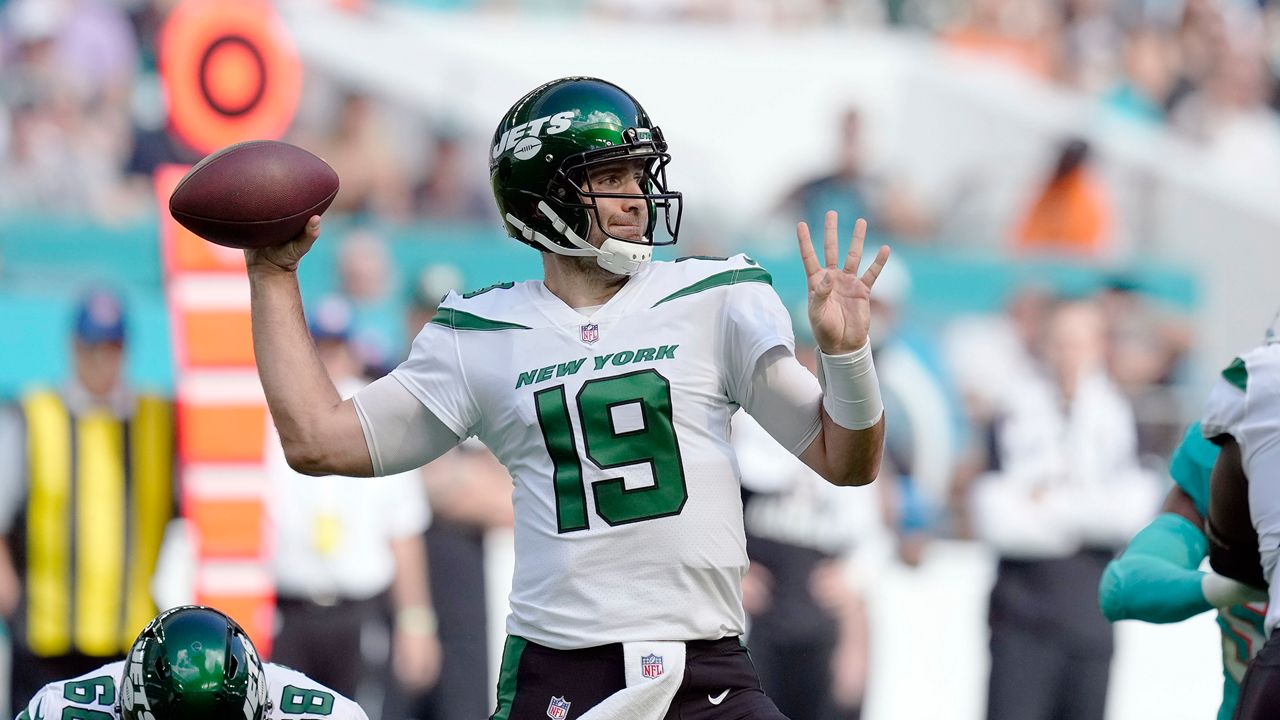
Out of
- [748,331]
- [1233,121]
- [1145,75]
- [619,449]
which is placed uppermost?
[1145,75]

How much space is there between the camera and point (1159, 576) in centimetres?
372

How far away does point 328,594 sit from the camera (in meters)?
6.71

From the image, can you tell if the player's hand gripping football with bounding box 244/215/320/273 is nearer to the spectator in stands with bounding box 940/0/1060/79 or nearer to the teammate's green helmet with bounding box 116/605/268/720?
the teammate's green helmet with bounding box 116/605/268/720

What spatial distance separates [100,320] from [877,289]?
3.17 meters

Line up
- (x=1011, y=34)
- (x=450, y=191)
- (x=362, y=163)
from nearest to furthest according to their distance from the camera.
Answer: (x=362, y=163)
(x=450, y=191)
(x=1011, y=34)

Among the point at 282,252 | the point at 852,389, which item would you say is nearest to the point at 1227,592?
the point at 852,389

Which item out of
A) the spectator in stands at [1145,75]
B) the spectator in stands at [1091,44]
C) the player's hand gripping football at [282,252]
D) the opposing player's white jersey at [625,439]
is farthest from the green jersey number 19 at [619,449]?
the spectator in stands at [1091,44]

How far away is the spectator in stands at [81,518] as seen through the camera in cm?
616

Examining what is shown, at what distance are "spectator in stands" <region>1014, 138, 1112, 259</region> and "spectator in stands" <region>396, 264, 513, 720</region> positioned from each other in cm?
465

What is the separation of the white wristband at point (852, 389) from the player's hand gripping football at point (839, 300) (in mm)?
19

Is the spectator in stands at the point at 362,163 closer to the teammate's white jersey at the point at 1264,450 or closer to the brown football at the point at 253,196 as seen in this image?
the brown football at the point at 253,196

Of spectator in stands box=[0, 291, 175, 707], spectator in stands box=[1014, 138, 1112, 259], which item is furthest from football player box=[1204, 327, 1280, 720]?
spectator in stands box=[1014, 138, 1112, 259]

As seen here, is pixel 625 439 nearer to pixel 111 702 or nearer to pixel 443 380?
pixel 443 380

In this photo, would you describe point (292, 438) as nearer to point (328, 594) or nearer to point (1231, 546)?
point (1231, 546)
